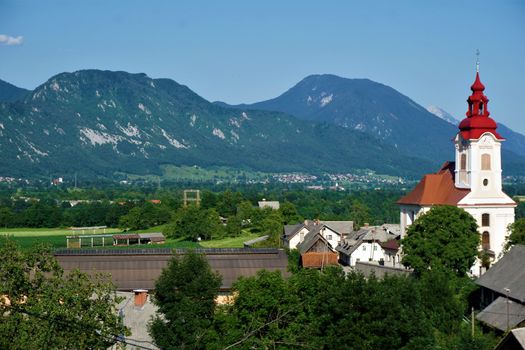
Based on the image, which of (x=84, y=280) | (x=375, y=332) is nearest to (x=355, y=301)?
(x=375, y=332)

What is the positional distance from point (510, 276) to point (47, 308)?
22152 millimetres

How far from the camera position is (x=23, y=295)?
2772cm

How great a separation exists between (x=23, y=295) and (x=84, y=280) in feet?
5.73

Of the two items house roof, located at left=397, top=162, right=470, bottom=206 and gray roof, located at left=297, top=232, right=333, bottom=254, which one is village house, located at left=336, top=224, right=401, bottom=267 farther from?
house roof, located at left=397, top=162, right=470, bottom=206

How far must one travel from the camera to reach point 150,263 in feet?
171

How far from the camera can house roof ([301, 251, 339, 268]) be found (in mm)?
69750

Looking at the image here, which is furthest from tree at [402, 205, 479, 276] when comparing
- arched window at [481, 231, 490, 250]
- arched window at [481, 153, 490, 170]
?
arched window at [481, 153, 490, 170]

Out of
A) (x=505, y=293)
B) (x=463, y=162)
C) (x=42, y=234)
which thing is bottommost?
(x=42, y=234)

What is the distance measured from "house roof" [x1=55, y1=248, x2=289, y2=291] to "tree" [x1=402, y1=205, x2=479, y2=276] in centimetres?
722

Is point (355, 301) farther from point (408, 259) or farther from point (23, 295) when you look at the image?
point (408, 259)

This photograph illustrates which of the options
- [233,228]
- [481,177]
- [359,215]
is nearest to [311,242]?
[481,177]

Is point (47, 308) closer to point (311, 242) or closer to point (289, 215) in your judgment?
point (311, 242)

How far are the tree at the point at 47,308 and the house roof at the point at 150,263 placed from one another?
69.7 ft

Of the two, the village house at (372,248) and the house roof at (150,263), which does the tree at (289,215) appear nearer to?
the village house at (372,248)
